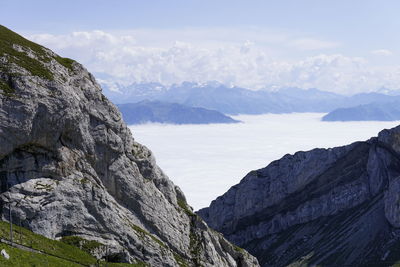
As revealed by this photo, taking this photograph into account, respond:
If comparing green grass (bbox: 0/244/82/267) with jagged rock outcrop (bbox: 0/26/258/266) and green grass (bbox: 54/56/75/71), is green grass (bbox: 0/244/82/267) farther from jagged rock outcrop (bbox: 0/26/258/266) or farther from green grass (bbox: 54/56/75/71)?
green grass (bbox: 54/56/75/71)

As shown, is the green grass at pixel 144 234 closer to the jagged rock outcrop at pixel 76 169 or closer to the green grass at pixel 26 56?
the jagged rock outcrop at pixel 76 169

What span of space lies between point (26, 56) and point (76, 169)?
85.5 feet

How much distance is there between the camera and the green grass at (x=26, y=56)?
101 meters

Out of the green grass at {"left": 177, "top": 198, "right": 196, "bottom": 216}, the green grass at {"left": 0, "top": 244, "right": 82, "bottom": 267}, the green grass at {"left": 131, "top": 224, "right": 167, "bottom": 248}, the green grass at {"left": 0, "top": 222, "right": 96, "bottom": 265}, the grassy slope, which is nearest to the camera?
the green grass at {"left": 0, "top": 244, "right": 82, "bottom": 267}

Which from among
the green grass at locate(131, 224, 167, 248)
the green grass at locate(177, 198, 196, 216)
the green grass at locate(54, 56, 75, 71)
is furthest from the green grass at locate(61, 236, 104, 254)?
the green grass at locate(54, 56, 75, 71)

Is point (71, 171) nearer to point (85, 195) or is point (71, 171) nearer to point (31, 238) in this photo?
point (85, 195)

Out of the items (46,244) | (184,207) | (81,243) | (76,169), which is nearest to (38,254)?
(46,244)

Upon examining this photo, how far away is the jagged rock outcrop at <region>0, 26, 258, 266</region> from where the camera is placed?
307ft

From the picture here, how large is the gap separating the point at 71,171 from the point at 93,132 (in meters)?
10.5

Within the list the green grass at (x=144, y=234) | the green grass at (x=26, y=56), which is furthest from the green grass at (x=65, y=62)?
the green grass at (x=144, y=234)

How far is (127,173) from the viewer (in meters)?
112

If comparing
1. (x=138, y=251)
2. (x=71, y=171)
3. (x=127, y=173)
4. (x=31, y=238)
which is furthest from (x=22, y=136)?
(x=138, y=251)

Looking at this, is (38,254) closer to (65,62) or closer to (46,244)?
(46,244)

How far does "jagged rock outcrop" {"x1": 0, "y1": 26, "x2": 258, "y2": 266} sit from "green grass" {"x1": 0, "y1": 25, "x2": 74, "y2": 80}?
0.23 metres
